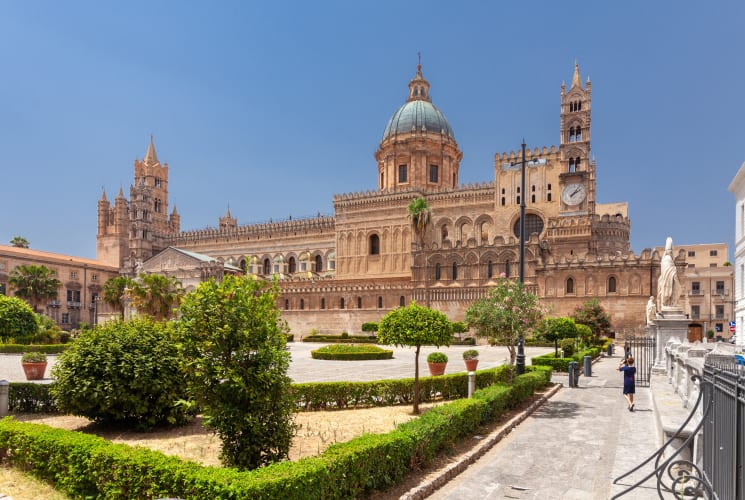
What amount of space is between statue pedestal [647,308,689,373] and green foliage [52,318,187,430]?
14.9m

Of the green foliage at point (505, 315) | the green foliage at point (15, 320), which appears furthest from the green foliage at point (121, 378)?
the green foliage at point (15, 320)

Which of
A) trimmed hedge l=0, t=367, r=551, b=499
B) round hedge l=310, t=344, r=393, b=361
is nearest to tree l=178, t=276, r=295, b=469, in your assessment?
trimmed hedge l=0, t=367, r=551, b=499

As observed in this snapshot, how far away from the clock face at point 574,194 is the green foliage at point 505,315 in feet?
129

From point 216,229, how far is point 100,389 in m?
74.7

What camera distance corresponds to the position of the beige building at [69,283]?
6688 centimetres

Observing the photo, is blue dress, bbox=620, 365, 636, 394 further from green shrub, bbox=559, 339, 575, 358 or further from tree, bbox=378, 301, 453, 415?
green shrub, bbox=559, 339, 575, 358

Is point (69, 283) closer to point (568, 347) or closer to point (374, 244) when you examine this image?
point (374, 244)

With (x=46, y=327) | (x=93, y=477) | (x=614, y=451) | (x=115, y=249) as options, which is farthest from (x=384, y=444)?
(x=115, y=249)

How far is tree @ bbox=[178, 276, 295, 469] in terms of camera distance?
7.87 m

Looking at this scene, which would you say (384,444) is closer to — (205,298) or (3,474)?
(205,298)

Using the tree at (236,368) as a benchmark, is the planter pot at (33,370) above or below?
below

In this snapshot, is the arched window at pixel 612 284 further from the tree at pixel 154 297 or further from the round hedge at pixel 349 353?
the tree at pixel 154 297

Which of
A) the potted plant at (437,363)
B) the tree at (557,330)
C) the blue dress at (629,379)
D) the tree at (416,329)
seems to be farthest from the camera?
the tree at (557,330)

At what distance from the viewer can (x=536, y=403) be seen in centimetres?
1556
